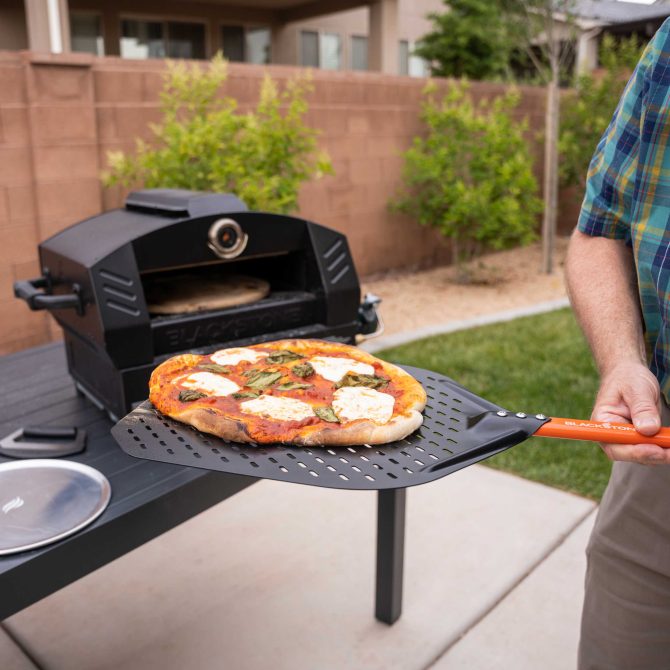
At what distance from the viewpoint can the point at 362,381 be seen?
4.95 feet

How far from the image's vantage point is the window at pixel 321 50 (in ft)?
47.7

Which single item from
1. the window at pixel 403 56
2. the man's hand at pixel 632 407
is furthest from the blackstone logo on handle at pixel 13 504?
the window at pixel 403 56

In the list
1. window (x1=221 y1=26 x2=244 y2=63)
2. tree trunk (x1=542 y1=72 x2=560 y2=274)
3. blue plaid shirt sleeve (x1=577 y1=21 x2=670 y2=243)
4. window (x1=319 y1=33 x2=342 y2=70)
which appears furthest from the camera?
window (x1=319 y1=33 x2=342 y2=70)

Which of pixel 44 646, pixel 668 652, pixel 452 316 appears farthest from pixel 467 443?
pixel 452 316

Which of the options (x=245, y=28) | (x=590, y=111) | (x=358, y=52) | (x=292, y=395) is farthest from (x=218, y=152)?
(x=358, y=52)

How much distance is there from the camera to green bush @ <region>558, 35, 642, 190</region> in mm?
8547

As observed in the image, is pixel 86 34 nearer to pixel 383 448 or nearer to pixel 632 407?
pixel 383 448

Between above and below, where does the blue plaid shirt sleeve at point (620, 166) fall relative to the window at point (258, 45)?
below

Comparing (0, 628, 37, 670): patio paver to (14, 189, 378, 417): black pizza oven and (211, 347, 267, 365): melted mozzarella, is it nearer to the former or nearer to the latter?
(14, 189, 378, 417): black pizza oven

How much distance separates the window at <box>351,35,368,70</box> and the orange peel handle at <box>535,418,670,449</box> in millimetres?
15415

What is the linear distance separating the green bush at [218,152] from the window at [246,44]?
9.61 m

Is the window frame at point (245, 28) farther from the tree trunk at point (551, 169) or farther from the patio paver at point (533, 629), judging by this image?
the patio paver at point (533, 629)

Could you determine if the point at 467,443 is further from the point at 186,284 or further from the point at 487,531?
the point at 487,531

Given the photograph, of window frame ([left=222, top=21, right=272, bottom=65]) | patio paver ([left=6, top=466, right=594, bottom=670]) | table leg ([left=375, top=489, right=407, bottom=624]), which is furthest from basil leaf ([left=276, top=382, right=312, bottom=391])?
window frame ([left=222, top=21, right=272, bottom=65])
